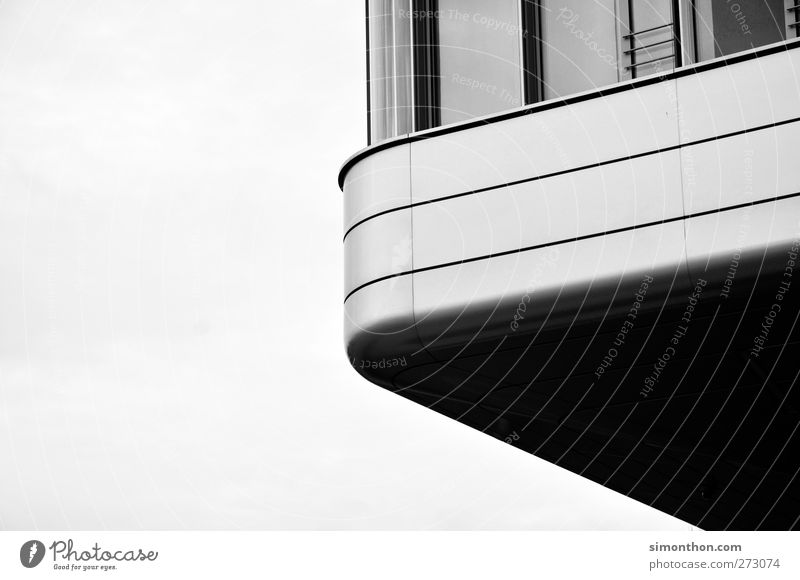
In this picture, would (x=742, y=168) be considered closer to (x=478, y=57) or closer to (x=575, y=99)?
(x=575, y=99)

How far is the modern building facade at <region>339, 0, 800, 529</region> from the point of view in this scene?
914 cm

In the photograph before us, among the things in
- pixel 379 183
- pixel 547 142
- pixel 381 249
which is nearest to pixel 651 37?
pixel 547 142

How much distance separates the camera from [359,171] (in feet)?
36.2

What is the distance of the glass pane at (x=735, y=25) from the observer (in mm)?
9852

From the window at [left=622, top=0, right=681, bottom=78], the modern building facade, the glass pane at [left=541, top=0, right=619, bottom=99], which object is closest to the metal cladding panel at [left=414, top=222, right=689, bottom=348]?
the modern building facade

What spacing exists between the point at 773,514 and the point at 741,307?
7.78 metres

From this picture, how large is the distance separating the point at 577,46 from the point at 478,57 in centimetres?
104

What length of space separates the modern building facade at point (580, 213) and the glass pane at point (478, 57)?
19mm

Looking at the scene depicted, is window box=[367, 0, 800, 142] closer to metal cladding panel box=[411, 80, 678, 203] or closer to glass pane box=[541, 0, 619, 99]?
glass pane box=[541, 0, 619, 99]

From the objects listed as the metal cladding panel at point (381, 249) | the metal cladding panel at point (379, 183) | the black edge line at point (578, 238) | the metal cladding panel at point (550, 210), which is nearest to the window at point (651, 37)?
the metal cladding panel at point (550, 210)

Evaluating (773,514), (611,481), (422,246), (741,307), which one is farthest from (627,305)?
(773,514)

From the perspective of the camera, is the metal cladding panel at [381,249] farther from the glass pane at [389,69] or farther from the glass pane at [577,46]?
the glass pane at [577,46]

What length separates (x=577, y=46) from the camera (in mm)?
10875

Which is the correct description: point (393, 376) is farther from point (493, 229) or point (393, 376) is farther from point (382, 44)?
point (382, 44)
